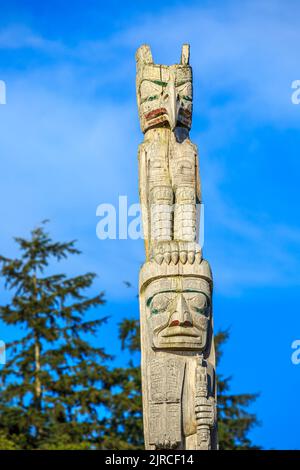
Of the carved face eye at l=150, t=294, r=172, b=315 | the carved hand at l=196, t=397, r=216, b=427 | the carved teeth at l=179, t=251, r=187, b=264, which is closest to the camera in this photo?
the carved hand at l=196, t=397, r=216, b=427

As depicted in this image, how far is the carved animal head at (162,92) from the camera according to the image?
42.9 ft

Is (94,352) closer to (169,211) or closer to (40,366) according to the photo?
(40,366)

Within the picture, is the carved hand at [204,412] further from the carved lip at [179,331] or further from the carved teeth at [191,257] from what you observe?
the carved teeth at [191,257]

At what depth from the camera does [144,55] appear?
44.7ft

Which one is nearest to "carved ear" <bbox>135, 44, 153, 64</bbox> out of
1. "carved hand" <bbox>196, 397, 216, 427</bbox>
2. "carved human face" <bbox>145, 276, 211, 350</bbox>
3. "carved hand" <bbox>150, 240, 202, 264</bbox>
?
"carved hand" <bbox>150, 240, 202, 264</bbox>

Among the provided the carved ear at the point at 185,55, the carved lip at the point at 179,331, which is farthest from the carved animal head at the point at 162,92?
the carved lip at the point at 179,331

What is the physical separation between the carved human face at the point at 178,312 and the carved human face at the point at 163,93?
87.4 inches

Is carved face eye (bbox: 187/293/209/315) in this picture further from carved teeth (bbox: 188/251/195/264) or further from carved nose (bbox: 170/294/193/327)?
carved teeth (bbox: 188/251/195/264)

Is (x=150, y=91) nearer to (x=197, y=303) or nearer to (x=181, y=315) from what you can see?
(x=197, y=303)

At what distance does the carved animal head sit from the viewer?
13.1 meters

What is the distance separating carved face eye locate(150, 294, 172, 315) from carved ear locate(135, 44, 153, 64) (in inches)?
135

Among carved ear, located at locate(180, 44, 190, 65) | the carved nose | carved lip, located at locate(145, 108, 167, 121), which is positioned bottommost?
the carved nose

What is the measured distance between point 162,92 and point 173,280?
8.86 feet
